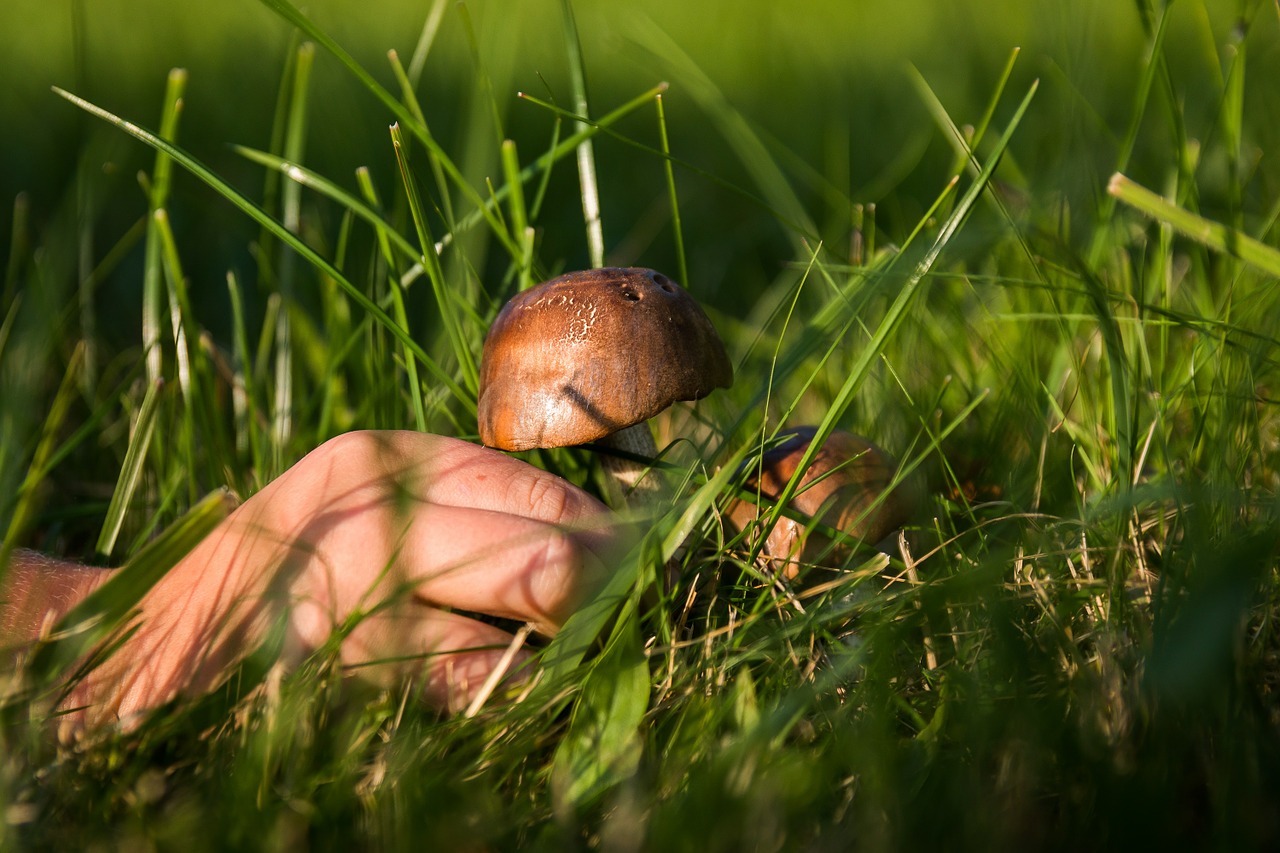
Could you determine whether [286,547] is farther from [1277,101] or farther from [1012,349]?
[1277,101]

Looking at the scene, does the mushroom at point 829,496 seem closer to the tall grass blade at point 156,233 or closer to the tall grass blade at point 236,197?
the tall grass blade at point 236,197

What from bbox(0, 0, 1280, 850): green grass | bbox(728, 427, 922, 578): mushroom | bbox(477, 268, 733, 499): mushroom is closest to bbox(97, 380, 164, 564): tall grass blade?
bbox(0, 0, 1280, 850): green grass

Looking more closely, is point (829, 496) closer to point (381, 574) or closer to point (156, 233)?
point (381, 574)

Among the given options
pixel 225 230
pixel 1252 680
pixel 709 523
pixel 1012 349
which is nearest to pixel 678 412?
pixel 1012 349

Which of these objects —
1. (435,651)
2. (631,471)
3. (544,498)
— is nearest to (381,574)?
(435,651)

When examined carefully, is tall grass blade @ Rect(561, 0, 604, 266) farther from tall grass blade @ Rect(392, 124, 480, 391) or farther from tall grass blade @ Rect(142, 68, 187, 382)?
tall grass blade @ Rect(142, 68, 187, 382)
